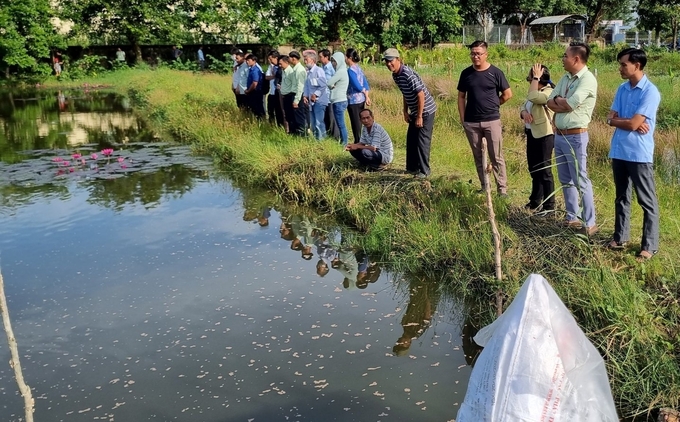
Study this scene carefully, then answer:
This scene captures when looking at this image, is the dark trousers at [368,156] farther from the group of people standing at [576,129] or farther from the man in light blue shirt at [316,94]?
the man in light blue shirt at [316,94]

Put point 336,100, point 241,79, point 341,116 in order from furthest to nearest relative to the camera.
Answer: point 241,79, point 341,116, point 336,100

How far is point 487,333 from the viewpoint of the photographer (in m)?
2.35

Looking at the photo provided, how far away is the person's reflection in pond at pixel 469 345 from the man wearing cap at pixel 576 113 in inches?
45.8

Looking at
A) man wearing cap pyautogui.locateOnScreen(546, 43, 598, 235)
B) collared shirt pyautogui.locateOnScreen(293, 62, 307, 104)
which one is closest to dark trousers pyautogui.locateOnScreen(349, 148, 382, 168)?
collared shirt pyautogui.locateOnScreen(293, 62, 307, 104)

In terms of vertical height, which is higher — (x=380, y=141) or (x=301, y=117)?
(x=301, y=117)

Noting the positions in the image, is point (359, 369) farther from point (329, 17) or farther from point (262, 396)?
point (329, 17)

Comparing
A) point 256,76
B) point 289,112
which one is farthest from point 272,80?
point 289,112

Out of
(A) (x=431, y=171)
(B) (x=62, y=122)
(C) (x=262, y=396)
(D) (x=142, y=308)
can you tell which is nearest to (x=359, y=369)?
(C) (x=262, y=396)

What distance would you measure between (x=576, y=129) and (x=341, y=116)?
14.2 ft

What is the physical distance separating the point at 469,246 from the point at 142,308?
8.37 feet

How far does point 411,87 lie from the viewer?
258 inches

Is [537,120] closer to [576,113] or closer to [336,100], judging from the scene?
[576,113]

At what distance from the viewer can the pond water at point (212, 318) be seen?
3.60 m

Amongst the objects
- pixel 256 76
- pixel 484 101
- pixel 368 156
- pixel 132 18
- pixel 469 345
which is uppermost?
pixel 132 18
